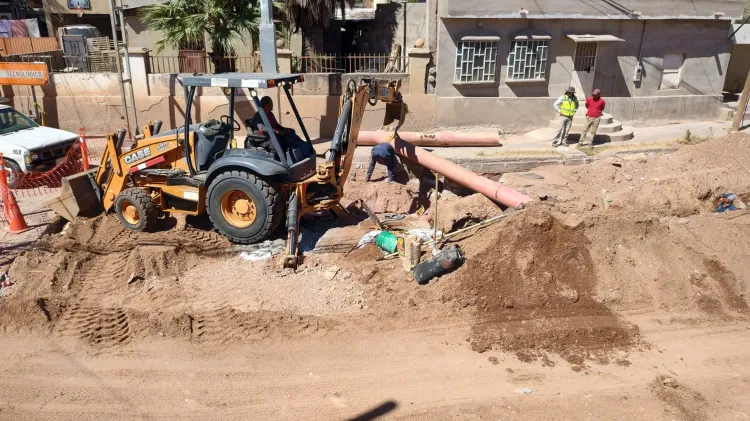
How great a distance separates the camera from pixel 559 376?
547 cm

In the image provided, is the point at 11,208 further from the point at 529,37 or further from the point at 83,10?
the point at 83,10

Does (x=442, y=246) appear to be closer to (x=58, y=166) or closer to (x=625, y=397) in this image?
(x=625, y=397)

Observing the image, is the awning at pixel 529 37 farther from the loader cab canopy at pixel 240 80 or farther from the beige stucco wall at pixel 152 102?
the loader cab canopy at pixel 240 80

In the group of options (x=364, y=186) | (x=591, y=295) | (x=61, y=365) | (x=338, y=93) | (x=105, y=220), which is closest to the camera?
(x=61, y=365)

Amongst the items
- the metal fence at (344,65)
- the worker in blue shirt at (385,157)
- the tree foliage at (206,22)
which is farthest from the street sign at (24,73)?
the worker in blue shirt at (385,157)

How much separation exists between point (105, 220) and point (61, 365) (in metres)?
3.67

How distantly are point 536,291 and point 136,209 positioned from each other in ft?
18.9

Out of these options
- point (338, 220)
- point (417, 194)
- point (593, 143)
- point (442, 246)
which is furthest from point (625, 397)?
point (593, 143)

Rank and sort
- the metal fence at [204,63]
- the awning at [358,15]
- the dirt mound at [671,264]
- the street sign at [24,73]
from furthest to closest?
the awning at [358,15] < the metal fence at [204,63] < the street sign at [24,73] < the dirt mound at [671,264]

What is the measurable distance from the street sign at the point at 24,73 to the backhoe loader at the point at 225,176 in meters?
5.14

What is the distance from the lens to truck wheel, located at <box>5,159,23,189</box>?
1064 cm

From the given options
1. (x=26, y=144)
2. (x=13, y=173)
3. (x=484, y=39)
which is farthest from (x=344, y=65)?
(x=13, y=173)

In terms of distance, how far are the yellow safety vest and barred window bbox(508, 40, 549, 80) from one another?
87.2 inches

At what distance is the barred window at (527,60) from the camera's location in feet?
49.3
